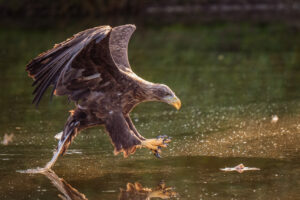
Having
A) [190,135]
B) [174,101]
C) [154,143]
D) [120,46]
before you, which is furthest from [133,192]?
[190,135]

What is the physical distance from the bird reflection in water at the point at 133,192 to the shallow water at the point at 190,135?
0.05 meters

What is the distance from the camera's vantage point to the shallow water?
6.11 m

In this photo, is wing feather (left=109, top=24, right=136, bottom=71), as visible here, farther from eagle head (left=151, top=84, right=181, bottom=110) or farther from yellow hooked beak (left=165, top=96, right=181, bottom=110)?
yellow hooked beak (left=165, top=96, right=181, bottom=110)

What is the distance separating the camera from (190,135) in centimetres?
810

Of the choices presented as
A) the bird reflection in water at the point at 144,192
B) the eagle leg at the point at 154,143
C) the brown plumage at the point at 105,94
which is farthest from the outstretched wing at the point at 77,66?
the bird reflection in water at the point at 144,192

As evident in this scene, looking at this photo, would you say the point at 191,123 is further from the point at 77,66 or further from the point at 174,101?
the point at 77,66

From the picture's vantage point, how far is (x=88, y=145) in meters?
7.71

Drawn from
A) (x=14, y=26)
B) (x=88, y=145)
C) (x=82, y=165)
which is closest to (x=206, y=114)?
(x=88, y=145)

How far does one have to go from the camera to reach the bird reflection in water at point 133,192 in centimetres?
576

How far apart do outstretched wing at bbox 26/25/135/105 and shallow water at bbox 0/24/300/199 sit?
2.51ft

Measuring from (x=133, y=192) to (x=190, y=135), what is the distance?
7.57ft

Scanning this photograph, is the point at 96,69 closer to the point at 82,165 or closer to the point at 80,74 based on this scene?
the point at 80,74

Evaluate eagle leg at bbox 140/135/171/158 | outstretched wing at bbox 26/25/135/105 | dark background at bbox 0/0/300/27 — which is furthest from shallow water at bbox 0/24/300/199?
dark background at bbox 0/0/300/27

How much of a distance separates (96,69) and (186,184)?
56.6 inches
